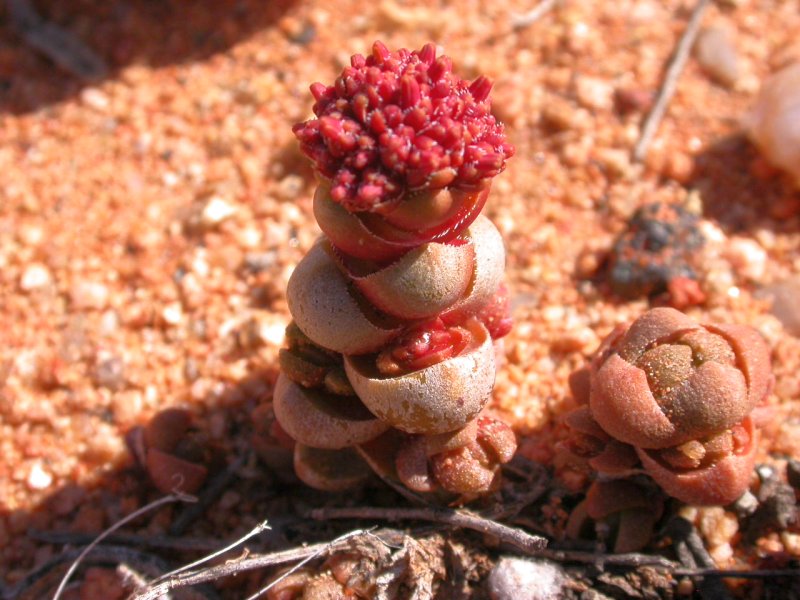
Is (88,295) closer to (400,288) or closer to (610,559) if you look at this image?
(400,288)

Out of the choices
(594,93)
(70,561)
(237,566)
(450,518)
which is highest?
(594,93)

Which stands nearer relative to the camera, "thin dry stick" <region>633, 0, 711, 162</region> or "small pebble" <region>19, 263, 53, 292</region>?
"small pebble" <region>19, 263, 53, 292</region>

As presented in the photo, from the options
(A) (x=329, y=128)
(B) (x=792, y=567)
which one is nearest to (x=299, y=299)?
(A) (x=329, y=128)

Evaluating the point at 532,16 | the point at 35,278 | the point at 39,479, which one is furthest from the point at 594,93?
the point at 39,479

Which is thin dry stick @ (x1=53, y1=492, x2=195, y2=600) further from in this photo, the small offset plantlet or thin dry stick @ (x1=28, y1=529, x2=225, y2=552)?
the small offset plantlet

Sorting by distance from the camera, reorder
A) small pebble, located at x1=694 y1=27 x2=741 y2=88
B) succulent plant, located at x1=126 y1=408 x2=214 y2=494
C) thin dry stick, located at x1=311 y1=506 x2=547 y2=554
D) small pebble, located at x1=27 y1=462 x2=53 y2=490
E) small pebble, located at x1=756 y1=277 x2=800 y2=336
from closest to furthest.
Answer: thin dry stick, located at x1=311 y1=506 x2=547 y2=554, succulent plant, located at x1=126 y1=408 x2=214 y2=494, small pebble, located at x1=27 y1=462 x2=53 y2=490, small pebble, located at x1=756 y1=277 x2=800 y2=336, small pebble, located at x1=694 y1=27 x2=741 y2=88

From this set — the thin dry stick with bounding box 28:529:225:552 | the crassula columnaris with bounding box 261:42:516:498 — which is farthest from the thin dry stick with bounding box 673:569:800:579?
the thin dry stick with bounding box 28:529:225:552
